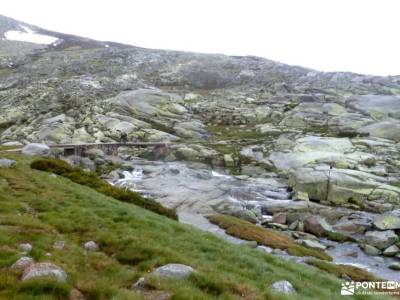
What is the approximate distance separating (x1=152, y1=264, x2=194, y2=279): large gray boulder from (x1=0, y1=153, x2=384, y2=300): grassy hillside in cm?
35

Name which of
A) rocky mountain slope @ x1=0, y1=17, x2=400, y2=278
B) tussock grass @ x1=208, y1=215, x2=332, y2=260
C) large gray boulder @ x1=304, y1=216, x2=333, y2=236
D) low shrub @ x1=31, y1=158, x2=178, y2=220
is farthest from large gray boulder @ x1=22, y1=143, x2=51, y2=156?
large gray boulder @ x1=304, y1=216, x2=333, y2=236

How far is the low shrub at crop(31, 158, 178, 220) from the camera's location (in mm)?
28766

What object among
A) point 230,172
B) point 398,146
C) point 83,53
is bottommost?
point 230,172

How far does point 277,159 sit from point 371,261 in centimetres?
3431

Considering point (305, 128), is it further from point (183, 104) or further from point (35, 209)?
point (35, 209)

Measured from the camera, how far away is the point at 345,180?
4803 centimetres

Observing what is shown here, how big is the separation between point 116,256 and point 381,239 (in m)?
25.8

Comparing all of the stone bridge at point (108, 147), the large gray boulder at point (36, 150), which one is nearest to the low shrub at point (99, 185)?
the large gray boulder at point (36, 150)

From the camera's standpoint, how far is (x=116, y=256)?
14.1 meters

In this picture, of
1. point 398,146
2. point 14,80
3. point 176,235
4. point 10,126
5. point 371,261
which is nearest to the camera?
point 176,235

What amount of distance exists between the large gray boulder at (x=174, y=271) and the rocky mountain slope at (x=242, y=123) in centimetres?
2392

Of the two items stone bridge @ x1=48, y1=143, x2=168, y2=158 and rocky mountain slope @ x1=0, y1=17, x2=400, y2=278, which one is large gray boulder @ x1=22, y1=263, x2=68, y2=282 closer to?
rocky mountain slope @ x1=0, y1=17, x2=400, y2=278

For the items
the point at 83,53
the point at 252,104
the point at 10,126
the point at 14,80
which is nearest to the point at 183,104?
the point at 252,104

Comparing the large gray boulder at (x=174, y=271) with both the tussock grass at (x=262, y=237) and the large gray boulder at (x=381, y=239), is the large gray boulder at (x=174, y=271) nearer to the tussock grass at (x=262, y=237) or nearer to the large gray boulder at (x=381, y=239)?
the tussock grass at (x=262, y=237)
